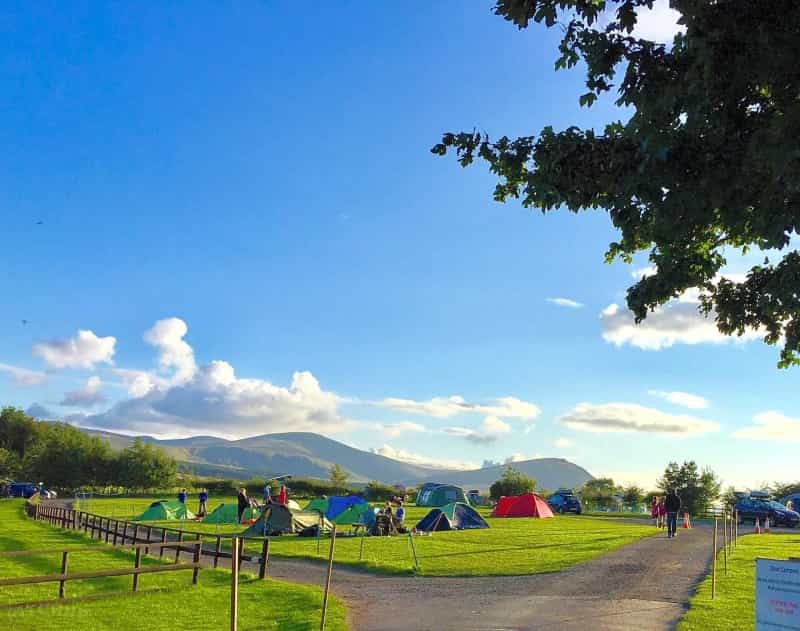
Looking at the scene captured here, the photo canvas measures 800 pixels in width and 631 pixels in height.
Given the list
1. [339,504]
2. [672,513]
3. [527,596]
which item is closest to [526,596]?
[527,596]

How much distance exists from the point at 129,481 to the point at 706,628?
82126mm

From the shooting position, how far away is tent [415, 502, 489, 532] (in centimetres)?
3300

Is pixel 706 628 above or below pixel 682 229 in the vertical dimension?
below

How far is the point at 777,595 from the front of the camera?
8984 mm

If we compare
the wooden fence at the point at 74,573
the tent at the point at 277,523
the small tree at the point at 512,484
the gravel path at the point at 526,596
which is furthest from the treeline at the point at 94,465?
the wooden fence at the point at 74,573

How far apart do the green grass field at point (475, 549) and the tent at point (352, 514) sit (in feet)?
2.41

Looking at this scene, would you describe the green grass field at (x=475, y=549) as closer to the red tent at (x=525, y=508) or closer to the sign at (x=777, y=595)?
the red tent at (x=525, y=508)

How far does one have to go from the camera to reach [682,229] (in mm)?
9016

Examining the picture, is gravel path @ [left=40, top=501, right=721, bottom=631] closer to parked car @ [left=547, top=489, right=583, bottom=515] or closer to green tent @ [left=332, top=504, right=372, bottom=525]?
green tent @ [left=332, top=504, right=372, bottom=525]

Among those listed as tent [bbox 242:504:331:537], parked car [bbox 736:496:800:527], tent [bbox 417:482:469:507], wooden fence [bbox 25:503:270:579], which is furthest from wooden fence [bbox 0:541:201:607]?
A: tent [bbox 417:482:469:507]

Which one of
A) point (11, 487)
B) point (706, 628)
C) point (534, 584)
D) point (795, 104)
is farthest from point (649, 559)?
point (11, 487)

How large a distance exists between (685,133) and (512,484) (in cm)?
6194

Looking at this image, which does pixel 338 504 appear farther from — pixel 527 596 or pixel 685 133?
pixel 685 133

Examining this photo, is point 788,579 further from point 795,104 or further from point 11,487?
point 11,487
